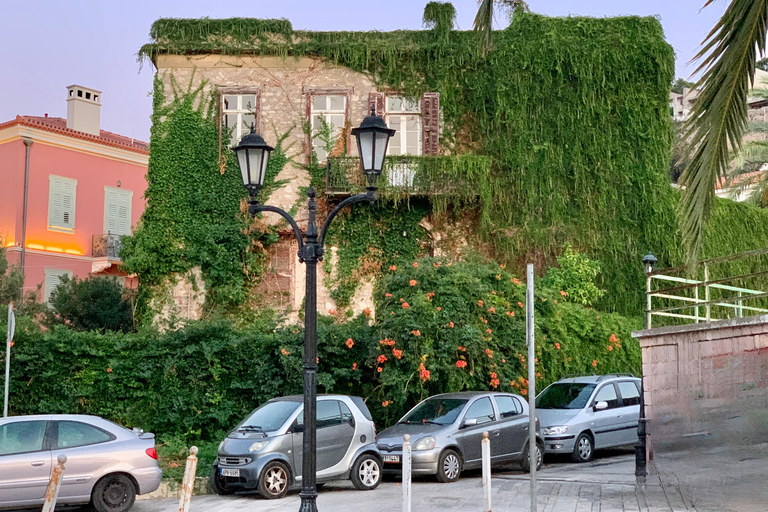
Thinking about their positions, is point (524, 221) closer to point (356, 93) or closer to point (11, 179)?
point (356, 93)

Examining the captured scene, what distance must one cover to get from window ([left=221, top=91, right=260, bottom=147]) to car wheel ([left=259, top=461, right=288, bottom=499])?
47.2 ft

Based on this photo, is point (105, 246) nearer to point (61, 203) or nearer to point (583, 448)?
point (61, 203)

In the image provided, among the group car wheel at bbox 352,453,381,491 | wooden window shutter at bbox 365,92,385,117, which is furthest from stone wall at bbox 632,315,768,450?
wooden window shutter at bbox 365,92,385,117

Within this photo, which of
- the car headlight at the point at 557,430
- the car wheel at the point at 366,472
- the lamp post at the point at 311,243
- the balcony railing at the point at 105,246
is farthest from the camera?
the balcony railing at the point at 105,246

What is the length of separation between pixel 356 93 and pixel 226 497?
15.2 metres

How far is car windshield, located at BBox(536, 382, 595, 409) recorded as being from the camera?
1927 centimetres

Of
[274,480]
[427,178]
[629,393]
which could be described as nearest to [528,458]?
[629,393]

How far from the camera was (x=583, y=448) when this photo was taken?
1905 cm

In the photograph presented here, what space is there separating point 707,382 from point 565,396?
454 cm

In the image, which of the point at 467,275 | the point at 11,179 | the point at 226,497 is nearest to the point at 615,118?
the point at 467,275

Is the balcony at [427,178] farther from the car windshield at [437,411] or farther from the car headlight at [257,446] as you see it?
the car headlight at [257,446]

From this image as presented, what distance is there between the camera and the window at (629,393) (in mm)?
19984

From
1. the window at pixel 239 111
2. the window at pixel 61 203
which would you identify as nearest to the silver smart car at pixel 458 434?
the window at pixel 239 111

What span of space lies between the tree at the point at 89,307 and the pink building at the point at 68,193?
352cm
